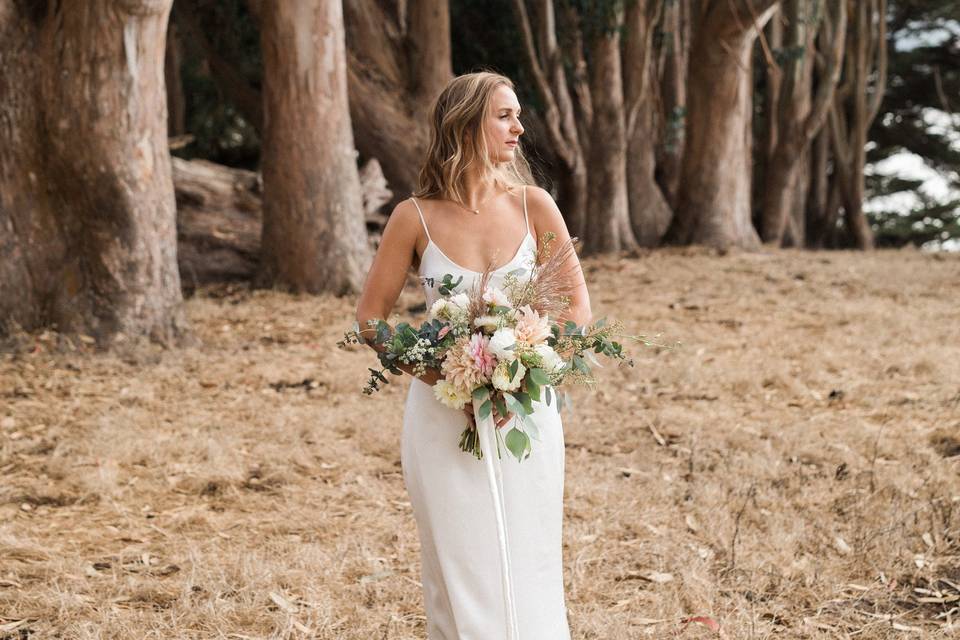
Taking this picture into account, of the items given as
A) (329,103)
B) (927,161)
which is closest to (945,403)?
(329,103)

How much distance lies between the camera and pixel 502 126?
10.1ft

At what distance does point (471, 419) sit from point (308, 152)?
758cm

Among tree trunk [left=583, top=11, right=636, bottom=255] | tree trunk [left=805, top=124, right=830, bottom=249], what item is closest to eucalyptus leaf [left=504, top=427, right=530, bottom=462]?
tree trunk [left=583, top=11, right=636, bottom=255]

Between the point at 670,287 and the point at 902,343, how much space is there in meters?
2.97

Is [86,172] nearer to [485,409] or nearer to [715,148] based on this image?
[485,409]

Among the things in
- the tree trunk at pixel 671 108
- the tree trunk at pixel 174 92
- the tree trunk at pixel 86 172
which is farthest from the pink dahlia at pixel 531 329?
the tree trunk at pixel 174 92

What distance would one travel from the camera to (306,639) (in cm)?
376

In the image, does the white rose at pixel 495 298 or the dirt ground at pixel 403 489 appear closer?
the white rose at pixel 495 298

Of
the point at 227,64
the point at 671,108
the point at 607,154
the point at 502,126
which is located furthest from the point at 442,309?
the point at 671,108

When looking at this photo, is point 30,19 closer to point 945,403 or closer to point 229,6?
point 229,6

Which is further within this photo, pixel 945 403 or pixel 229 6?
pixel 229 6

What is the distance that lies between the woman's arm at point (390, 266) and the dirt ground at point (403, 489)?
1.38 meters

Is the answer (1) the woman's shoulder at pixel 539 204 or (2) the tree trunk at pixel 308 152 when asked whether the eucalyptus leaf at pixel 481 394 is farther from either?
(2) the tree trunk at pixel 308 152

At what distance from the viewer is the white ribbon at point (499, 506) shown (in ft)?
9.11
